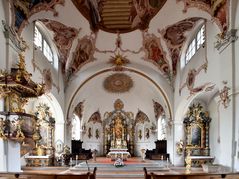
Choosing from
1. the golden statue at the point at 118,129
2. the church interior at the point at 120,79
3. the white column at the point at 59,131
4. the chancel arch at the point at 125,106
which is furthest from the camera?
the golden statue at the point at 118,129

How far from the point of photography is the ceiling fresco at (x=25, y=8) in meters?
11.4

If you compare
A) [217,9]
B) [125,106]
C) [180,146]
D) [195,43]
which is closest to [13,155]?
[217,9]

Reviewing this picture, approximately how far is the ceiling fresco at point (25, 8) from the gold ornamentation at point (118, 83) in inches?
430

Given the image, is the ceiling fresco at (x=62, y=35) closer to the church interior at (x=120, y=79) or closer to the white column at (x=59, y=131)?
the church interior at (x=120, y=79)

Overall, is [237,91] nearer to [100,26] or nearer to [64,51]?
[100,26]

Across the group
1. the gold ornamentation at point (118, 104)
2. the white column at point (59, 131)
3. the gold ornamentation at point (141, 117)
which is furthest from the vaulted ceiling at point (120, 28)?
the gold ornamentation at point (141, 117)

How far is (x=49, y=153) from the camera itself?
20594 millimetres

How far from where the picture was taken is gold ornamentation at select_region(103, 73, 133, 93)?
24594mm

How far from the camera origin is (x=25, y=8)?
39.7 feet

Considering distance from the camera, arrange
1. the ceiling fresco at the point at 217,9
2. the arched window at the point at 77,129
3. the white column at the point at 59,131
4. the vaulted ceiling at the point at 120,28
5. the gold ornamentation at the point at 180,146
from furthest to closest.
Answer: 1. the arched window at the point at 77,129
2. the white column at the point at 59,131
3. the gold ornamentation at the point at 180,146
4. the vaulted ceiling at the point at 120,28
5. the ceiling fresco at the point at 217,9

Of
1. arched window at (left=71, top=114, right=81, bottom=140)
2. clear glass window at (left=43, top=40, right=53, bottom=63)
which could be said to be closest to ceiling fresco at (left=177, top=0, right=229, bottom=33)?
clear glass window at (left=43, top=40, right=53, bottom=63)

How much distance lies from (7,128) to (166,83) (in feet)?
44.2

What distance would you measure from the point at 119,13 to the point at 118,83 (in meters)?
8.78

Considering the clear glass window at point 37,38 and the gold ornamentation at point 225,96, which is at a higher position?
the clear glass window at point 37,38
